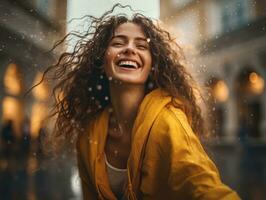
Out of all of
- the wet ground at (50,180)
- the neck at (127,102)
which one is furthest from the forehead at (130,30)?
the wet ground at (50,180)

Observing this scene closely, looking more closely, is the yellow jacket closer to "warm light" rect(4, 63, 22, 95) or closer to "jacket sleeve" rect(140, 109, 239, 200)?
"jacket sleeve" rect(140, 109, 239, 200)

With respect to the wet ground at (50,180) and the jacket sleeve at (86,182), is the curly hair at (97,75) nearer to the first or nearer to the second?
the jacket sleeve at (86,182)

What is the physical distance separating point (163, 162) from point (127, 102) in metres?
0.29

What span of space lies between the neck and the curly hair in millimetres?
47

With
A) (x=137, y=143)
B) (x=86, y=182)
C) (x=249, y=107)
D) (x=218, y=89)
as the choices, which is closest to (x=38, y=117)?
(x=86, y=182)

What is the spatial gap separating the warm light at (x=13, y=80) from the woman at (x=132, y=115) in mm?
375

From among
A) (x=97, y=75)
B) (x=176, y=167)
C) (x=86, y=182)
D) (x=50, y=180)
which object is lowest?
(x=50, y=180)

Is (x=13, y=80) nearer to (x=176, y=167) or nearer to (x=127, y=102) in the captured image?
(x=127, y=102)

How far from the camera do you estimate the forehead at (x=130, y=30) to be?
4.96 ft

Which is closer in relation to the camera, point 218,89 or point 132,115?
point 132,115

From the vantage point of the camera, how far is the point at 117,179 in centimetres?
144

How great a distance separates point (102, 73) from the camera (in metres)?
1.61

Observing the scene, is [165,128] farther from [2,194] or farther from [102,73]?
[2,194]

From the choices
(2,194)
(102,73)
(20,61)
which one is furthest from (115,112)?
(2,194)
